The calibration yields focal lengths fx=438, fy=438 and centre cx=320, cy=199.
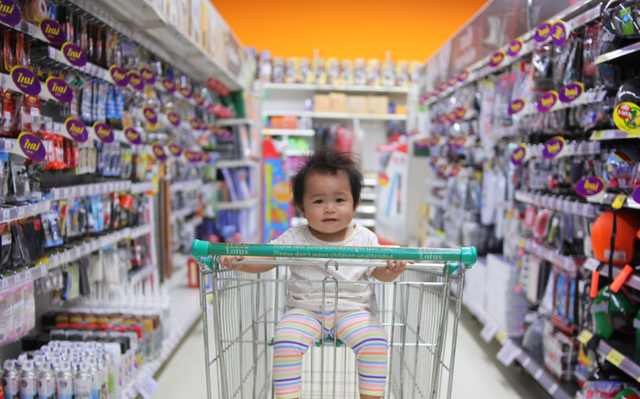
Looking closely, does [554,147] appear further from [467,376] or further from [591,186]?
[467,376]

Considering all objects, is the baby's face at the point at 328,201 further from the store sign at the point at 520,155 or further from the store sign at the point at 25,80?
the store sign at the point at 520,155

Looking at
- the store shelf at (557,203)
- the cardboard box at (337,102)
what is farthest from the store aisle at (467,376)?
the cardboard box at (337,102)

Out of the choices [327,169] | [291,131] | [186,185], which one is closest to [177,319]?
[186,185]

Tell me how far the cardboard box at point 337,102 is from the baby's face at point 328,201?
6100 millimetres

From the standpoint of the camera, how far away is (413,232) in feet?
18.6

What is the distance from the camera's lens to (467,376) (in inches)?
107

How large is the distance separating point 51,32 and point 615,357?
2.64 m

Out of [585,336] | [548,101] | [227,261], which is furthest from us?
[548,101]

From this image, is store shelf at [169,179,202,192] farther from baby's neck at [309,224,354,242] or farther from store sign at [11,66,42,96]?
baby's neck at [309,224,354,242]

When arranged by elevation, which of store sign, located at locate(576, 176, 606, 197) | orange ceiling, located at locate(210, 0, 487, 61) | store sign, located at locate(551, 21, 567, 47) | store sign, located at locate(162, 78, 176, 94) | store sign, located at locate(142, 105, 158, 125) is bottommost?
store sign, located at locate(576, 176, 606, 197)

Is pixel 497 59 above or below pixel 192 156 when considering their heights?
above

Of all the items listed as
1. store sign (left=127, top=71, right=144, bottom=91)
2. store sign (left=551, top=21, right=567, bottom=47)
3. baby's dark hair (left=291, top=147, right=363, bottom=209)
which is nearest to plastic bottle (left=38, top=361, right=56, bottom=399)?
baby's dark hair (left=291, top=147, right=363, bottom=209)

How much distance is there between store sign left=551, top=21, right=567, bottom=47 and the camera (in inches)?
87.7

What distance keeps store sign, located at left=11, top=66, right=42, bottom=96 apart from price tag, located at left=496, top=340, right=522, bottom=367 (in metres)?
2.76
